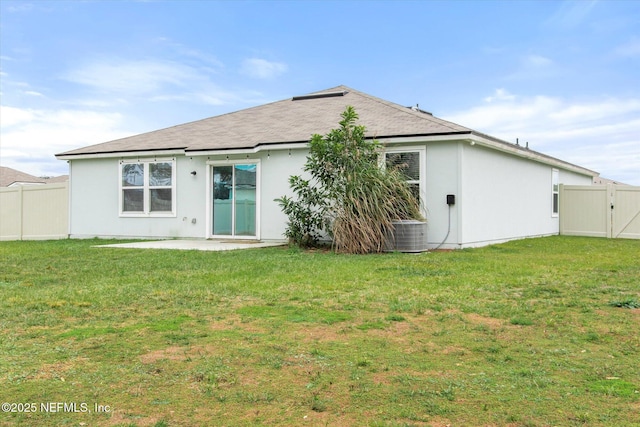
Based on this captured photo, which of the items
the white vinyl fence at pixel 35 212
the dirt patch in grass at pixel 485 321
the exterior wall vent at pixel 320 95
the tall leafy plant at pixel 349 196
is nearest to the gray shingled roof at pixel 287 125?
the exterior wall vent at pixel 320 95

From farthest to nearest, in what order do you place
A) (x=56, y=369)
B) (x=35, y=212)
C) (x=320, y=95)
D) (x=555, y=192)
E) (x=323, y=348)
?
(x=555, y=192)
(x=320, y=95)
(x=35, y=212)
(x=323, y=348)
(x=56, y=369)

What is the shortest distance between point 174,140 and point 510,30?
10080mm

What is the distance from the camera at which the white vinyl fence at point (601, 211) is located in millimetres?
18797

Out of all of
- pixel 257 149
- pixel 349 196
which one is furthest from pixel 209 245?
pixel 349 196

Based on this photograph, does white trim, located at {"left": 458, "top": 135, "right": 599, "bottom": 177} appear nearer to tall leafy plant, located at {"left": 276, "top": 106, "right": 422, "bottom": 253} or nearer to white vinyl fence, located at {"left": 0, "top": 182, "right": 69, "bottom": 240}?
tall leafy plant, located at {"left": 276, "top": 106, "right": 422, "bottom": 253}

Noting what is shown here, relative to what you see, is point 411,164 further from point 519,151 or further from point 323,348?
point 323,348

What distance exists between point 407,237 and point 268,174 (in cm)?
458

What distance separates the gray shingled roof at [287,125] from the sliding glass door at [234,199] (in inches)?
30.4

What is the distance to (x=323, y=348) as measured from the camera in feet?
14.0

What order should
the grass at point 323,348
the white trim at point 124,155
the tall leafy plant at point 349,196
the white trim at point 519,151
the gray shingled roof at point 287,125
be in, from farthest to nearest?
1. the white trim at point 124,155
2. the gray shingled roof at point 287,125
3. the white trim at point 519,151
4. the tall leafy plant at point 349,196
5. the grass at point 323,348

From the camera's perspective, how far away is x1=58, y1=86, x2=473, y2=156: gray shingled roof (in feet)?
45.9

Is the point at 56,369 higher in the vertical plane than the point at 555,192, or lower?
lower

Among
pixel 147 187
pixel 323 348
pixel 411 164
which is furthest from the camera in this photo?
pixel 147 187

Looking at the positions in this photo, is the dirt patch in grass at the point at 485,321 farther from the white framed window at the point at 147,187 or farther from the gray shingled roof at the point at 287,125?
the white framed window at the point at 147,187
